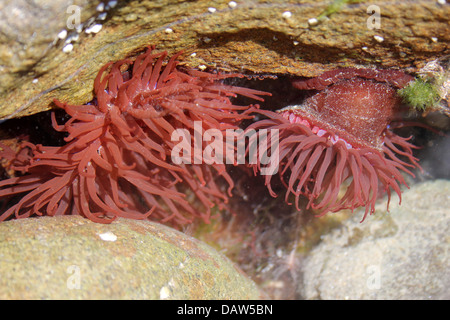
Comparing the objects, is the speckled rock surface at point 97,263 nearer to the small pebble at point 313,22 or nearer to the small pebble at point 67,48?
the small pebble at point 67,48

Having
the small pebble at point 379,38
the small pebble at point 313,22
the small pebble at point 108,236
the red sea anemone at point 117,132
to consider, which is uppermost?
the small pebble at point 313,22

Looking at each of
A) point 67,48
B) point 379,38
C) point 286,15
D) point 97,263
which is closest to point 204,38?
point 286,15

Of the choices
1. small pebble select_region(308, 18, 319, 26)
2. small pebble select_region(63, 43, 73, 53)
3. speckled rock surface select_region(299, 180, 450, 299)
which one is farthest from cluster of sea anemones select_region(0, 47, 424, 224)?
speckled rock surface select_region(299, 180, 450, 299)

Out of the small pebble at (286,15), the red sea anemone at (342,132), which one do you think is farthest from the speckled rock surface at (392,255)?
the small pebble at (286,15)

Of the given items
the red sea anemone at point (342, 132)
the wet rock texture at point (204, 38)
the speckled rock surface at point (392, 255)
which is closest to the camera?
the wet rock texture at point (204, 38)

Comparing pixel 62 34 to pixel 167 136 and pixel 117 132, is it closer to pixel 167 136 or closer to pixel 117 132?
pixel 117 132

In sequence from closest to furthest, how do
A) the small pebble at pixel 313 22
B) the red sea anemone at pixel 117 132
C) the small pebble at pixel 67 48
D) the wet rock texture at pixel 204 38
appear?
the wet rock texture at pixel 204 38 < the small pebble at pixel 67 48 < the small pebble at pixel 313 22 < the red sea anemone at pixel 117 132

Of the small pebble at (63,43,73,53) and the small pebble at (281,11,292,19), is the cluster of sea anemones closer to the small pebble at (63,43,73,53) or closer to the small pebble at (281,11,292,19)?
the small pebble at (63,43,73,53)
